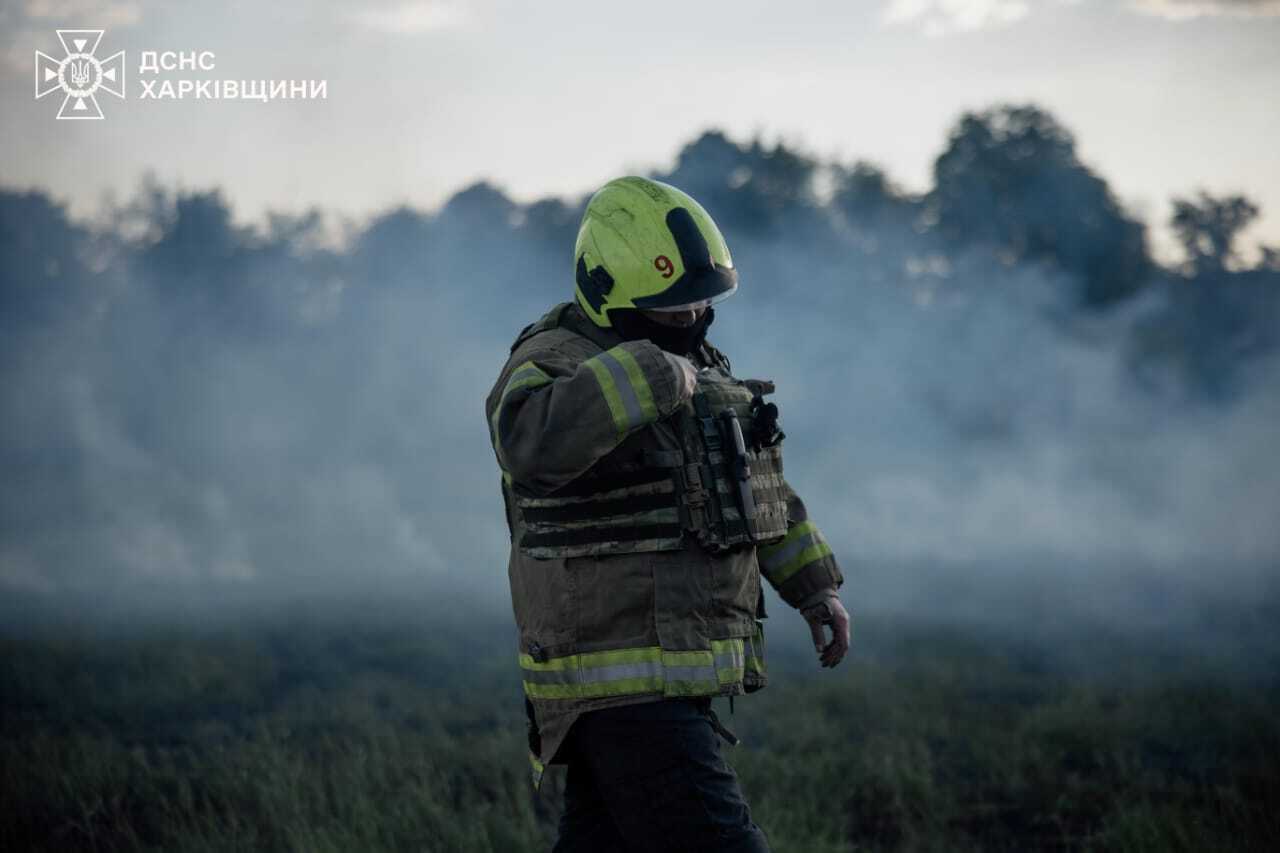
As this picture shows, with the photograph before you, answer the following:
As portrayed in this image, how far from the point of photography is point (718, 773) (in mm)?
2578

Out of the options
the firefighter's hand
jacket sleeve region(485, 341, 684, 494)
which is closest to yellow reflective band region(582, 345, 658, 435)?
jacket sleeve region(485, 341, 684, 494)

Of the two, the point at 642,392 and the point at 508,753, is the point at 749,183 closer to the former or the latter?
the point at 508,753

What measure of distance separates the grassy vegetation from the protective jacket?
171cm

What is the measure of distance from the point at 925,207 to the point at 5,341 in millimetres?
14260

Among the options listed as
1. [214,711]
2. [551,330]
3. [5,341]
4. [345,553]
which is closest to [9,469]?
[5,341]

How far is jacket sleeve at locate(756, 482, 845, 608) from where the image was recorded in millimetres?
3109

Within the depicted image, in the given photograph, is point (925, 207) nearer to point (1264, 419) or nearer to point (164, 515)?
point (1264, 419)

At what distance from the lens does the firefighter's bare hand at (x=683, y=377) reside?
2555mm

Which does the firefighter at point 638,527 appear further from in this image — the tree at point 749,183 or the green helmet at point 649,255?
the tree at point 749,183

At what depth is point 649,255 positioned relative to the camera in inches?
110

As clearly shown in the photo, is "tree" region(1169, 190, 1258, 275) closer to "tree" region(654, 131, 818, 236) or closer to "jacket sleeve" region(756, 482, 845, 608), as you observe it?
"tree" region(654, 131, 818, 236)

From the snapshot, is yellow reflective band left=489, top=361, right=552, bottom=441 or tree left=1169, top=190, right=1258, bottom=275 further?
tree left=1169, top=190, right=1258, bottom=275

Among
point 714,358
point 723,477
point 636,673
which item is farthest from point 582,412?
point 714,358

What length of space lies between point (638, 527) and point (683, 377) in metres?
0.35
